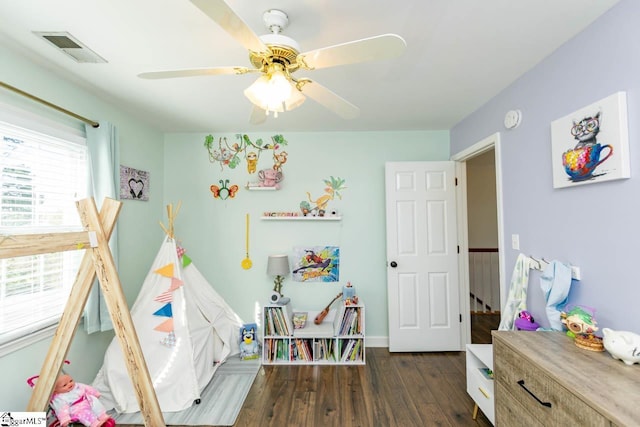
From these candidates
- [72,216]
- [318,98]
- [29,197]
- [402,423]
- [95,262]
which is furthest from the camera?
[72,216]

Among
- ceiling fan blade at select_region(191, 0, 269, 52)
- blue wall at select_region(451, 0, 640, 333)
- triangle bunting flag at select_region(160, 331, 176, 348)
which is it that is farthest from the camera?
triangle bunting flag at select_region(160, 331, 176, 348)

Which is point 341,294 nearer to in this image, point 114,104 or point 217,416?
point 217,416

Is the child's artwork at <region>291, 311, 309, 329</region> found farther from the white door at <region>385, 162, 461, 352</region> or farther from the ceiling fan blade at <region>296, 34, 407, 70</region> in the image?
the ceiling fan blade at <region>296, 34, 407, 70</region>

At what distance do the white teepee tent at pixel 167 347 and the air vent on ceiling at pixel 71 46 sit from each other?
1.45 meters

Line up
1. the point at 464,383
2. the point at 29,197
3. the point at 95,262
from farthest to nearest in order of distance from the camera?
the point at 464,383, the point at 29,197, the point at 95,262

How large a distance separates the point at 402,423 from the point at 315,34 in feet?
8.55

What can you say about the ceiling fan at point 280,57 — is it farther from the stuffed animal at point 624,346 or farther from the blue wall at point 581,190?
the stuffed animal at point 624,346

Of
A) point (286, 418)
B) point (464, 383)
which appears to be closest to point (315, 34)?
point (286, 418)

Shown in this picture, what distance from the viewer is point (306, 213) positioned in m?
3.36

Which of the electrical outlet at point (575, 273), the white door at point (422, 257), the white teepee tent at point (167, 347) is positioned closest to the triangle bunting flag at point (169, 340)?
the white teepee tent at point (167, 347)

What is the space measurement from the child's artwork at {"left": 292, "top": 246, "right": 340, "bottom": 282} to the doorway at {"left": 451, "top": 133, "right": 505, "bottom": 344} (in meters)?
1.40

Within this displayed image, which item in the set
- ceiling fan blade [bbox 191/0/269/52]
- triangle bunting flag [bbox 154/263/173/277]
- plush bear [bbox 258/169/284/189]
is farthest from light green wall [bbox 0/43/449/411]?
ceiling fan blade [bbox 191/0/269/52]

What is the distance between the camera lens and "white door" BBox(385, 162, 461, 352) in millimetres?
3170

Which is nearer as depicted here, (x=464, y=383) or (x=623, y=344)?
(x=623, y=344)
